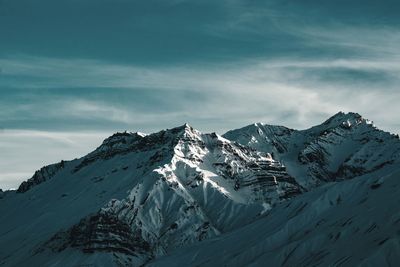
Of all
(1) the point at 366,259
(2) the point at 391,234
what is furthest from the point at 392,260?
(2) the point at 391,234

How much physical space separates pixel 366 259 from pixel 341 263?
15.8 m

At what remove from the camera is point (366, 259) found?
600 ft

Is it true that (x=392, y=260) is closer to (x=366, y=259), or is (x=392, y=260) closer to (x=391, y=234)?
(x=366, y=259)

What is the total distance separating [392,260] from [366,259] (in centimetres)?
761

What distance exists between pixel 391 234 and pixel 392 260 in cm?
2051

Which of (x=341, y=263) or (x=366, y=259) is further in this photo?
(x=341, y=263)

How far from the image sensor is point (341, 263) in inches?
7781

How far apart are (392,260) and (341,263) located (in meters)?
22.6

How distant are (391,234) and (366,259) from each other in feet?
59.5

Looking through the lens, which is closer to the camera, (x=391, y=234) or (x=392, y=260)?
(x=392, y=260)

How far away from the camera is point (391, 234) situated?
196875 millimetres

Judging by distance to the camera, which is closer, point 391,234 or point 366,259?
point 366,259

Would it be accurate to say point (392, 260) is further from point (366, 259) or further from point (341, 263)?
point (341, 263)
